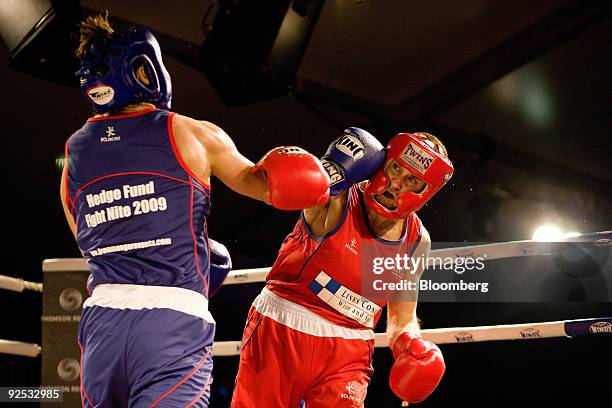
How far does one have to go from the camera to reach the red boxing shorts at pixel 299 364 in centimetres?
236

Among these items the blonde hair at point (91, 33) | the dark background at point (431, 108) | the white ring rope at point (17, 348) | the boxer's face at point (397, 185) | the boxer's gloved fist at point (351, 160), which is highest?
the blonde hair at point (91, 33)

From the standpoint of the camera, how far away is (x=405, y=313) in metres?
2.59

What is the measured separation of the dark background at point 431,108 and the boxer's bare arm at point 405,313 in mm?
2790

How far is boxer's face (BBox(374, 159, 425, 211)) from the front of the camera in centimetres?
249

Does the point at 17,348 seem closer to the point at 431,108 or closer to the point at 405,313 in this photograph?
the point at 405,313

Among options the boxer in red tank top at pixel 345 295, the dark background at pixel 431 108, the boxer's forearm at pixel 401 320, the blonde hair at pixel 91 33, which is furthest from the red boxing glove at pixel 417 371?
the dark background at pixel 431 108

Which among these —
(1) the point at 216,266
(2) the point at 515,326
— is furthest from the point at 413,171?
(2) the point at 515,326

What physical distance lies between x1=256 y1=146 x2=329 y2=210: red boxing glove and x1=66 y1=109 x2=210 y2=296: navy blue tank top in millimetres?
185

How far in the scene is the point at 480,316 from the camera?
4383mm

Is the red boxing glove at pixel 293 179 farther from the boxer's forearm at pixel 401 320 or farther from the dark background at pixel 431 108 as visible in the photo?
the dark background at pixel 431 108

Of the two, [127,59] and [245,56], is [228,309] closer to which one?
[245,56]

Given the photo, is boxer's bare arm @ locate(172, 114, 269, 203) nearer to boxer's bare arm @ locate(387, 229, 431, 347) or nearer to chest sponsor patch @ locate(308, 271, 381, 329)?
chest sponsor patch @ locate(308, 271, 381, 329)

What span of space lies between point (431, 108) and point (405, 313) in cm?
341

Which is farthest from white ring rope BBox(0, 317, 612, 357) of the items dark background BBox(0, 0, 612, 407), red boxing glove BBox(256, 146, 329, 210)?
dark background BBox(0, 0, 612, 407)
